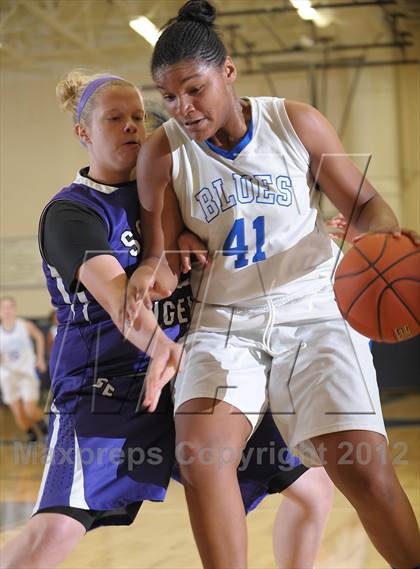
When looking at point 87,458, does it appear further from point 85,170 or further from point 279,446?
point 85,170

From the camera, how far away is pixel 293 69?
434 inches

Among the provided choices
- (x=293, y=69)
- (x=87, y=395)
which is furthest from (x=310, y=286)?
(x=293, y=69)

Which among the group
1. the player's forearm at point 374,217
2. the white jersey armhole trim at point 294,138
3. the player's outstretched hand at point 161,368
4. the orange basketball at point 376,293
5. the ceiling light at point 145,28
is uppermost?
the ceiling light at point 145,28

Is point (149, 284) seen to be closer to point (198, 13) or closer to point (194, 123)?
point (194, 123)

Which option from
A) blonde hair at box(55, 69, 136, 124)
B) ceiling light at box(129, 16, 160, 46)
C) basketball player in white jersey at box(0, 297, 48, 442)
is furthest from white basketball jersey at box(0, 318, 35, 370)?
blonde hair at box(55, 69, 136, 124)

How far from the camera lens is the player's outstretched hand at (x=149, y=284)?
2.19m

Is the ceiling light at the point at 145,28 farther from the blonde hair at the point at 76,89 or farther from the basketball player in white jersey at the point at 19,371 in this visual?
the blonde hair at the point at 76,89

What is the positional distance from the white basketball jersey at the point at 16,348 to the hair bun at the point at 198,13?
6578 mm

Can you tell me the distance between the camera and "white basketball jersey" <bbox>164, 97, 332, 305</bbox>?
7.64 feet

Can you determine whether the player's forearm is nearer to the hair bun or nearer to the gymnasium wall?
the hair bun

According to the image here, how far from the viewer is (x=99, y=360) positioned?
7.98ft

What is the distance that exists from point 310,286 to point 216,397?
0.41 metres

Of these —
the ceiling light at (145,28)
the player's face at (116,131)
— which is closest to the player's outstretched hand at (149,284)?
the player's face at (116,131)

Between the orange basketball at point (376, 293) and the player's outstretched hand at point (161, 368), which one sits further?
the orange basketball at point (376, 293)
